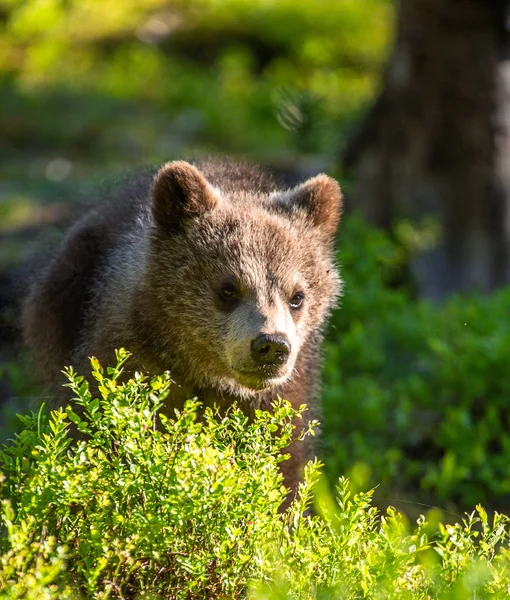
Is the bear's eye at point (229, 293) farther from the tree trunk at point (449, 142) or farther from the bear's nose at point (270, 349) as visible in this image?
the tree trunk at point (449, 142)

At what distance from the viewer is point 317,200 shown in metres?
5.36

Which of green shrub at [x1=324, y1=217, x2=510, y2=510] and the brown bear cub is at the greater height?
the brown bear cub

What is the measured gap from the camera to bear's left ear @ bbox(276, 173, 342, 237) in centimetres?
537

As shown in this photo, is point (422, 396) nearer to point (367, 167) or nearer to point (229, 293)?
point (229, 293)

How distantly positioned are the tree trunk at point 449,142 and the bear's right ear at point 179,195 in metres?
5.24

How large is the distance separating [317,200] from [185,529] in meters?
2.29

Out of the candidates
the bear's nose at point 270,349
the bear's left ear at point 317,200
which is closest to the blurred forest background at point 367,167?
the bear's nose at point 270,349

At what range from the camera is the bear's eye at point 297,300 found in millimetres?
5059

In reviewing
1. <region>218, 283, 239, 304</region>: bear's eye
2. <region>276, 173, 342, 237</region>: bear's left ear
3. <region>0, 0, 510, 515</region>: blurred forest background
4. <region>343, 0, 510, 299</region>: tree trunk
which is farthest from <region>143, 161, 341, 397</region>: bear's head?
<region>343, 0, 510, 299</region>: tree trunk

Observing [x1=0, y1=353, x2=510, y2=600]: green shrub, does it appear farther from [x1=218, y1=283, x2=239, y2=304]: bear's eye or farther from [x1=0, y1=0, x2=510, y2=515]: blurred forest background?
[x1=0, y1=0, x2=510, y2=515]: blurred forest background

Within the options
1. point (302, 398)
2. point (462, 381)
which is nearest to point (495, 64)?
point (462, 381)

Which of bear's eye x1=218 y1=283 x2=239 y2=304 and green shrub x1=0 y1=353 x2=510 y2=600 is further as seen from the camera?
bear's eye x1=218 y1=283 x2=239 y2=304

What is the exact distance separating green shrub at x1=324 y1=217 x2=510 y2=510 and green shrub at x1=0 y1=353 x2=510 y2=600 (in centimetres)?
250

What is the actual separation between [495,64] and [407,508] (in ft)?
16.8
